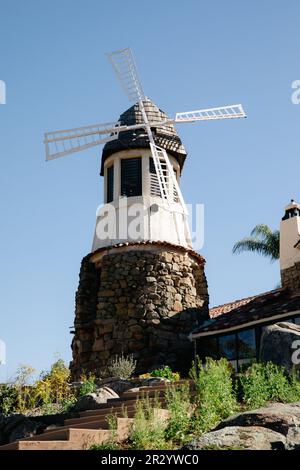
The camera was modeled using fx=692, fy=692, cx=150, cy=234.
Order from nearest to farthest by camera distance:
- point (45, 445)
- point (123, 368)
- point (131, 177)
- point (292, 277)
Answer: point (45, 445) → point (123, 368) → point (292, 277) → point (131, 177)

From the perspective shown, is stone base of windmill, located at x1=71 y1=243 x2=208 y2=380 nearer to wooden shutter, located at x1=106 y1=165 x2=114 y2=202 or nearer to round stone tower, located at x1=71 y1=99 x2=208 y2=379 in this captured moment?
round stone tower, located at x1=71 y1=99 x2=208 y2=379

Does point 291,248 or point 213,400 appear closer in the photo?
point 213,400

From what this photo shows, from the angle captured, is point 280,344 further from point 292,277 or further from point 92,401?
point 292,277

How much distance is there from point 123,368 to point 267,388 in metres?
8.78

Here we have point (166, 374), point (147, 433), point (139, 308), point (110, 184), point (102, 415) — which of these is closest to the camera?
point (147, 433)

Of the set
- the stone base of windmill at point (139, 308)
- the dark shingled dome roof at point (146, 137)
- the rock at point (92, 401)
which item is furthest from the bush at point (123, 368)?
the dark shingled dome roof at point (146, 137)

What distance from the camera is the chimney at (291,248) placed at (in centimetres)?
2303

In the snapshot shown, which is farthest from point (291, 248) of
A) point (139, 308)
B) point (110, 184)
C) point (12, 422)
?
point (12, 422)

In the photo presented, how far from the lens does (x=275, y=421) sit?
1004 cm

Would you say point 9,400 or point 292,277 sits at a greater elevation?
point 292,277

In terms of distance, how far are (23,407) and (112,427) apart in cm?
692

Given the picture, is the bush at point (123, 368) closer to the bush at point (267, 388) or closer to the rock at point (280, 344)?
the rock at point (280, 344)

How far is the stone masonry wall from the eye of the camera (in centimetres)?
2280
